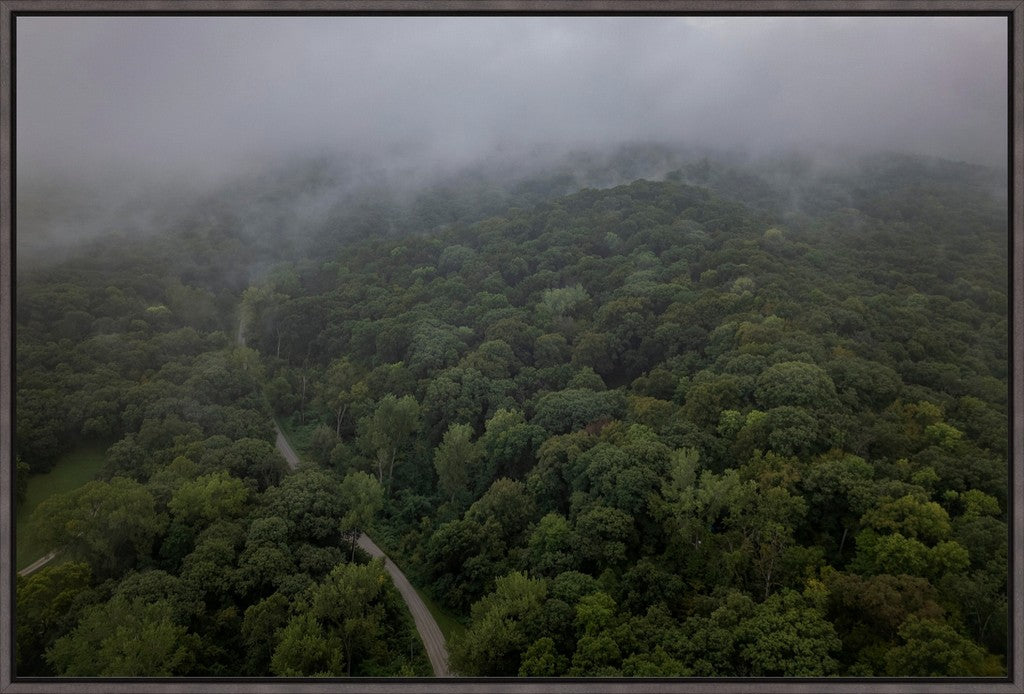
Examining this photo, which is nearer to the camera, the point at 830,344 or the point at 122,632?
the point at 122,632

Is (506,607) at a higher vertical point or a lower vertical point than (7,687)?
lower

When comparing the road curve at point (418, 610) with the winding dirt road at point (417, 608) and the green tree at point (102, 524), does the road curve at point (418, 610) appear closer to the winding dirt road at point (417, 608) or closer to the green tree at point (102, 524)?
the winding dirt road at point (417, 608)

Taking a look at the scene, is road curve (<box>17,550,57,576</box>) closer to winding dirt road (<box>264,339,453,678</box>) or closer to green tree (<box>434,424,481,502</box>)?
winding dirt road (<box>264,339,453,678</box>)

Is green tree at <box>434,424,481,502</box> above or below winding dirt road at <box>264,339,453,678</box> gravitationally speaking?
above

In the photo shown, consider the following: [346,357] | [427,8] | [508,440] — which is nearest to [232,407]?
[346,357]

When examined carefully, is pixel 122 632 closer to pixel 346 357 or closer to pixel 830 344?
pixel 346 357

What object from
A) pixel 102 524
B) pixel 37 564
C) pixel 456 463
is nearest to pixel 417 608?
pixel 456 463

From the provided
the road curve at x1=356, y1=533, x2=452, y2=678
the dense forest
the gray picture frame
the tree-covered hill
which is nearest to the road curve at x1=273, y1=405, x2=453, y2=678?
the road curve at x1=356, y1=533, x2=452, y2=678
